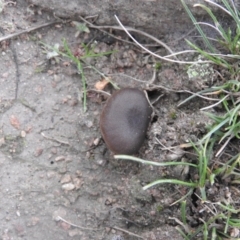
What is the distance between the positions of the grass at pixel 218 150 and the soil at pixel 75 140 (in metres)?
0.08

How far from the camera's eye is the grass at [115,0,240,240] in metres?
2.91

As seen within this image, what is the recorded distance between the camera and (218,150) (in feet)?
9.87

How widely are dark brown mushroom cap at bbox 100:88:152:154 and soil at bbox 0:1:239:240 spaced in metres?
0.08

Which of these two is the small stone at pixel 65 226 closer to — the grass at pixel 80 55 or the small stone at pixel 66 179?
the small stone at pixel 66 179

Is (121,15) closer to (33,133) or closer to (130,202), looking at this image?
(33,133)

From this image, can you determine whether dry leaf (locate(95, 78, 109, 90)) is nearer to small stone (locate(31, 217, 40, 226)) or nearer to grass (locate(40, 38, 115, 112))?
grass (locate(40, 38, 115, 112))

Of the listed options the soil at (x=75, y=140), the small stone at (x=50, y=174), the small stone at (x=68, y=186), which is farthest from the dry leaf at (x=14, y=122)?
the small stone at (x=68, y=186)

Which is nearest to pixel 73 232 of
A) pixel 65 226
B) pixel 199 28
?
pixel 65 226

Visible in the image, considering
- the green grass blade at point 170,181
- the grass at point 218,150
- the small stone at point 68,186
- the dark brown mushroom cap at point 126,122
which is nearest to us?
the green grass blade at point 170,181

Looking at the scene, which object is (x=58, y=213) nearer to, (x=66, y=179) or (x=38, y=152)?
(x=66, y=179)

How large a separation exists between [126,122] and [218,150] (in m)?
0.52

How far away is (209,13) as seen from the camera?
3.01 meters

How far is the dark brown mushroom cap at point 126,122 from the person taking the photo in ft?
10.1

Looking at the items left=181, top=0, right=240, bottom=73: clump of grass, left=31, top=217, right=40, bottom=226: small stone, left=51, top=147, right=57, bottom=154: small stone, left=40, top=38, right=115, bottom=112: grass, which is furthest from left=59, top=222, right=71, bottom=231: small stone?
left=181, top=0, right=240, bottom=73: clump of grass
